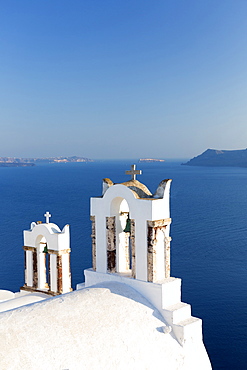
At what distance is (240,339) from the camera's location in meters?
26.8

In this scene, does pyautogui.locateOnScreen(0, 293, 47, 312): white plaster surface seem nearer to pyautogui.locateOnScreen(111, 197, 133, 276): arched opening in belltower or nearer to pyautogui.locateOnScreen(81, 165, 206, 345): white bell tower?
pyautogui.locateOnScreen(81, 165, 206, 345): white bell tower

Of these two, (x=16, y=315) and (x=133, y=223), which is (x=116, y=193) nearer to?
(x=133, y=223)

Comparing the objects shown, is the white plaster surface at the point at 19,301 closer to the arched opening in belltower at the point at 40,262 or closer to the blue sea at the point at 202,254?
the arched opening in belltower at the point at 40,262

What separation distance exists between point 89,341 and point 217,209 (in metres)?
73.2

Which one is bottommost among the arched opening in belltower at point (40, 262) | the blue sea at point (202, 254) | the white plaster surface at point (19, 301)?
the blue sea at point (202, 254)

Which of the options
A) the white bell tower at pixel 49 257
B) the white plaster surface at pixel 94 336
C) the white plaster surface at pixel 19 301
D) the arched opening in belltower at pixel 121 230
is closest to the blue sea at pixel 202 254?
the white bell tower at pixel 49 257

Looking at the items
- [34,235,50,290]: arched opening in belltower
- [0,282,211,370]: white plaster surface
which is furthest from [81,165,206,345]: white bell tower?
[34,235,50,290]: arched opening in belltower

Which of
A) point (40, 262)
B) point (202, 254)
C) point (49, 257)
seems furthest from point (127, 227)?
point (202, 254)

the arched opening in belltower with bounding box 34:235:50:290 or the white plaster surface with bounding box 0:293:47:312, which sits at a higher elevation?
the arched opening in belltower with bounding box 34:235:50:290

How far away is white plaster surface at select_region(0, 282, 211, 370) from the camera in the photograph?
7.53 m

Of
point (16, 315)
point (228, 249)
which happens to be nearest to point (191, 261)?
point (228, 249)

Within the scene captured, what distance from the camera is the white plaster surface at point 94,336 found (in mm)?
7531

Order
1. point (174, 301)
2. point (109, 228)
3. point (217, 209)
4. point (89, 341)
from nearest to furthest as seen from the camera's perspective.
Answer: point (89, 341)
point (174, 301)
point (109, 228)
point (217, 209)

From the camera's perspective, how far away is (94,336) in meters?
8.40
